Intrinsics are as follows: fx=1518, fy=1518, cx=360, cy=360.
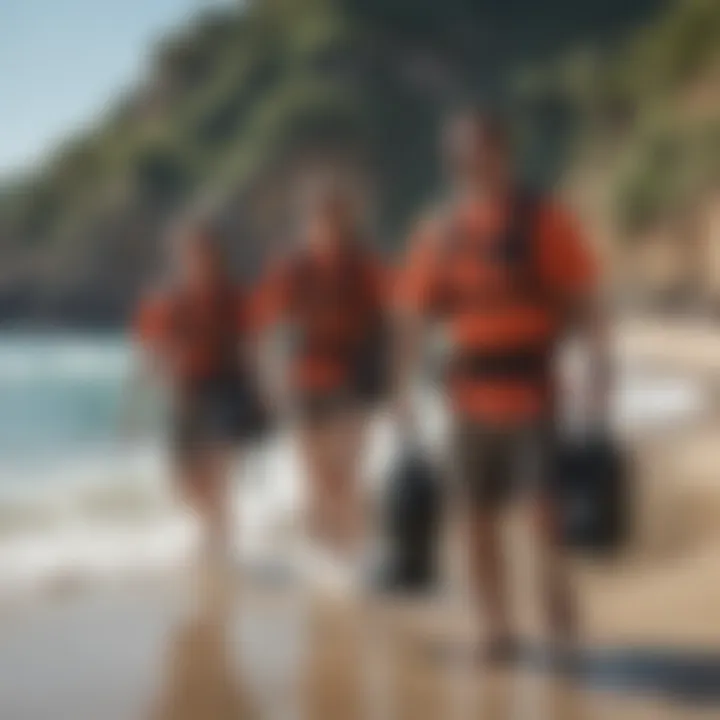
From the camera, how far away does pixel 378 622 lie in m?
1.52

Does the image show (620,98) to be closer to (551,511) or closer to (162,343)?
(551,511)

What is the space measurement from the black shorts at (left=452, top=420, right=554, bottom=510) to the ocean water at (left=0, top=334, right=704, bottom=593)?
81mm

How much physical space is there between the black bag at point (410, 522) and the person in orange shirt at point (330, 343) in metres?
0.04

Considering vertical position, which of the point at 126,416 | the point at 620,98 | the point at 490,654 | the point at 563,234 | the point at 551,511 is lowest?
the point at 490,654

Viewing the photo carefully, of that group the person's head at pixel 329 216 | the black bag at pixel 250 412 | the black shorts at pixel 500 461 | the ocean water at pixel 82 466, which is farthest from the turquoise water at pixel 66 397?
the black shorts at pixel 500 461

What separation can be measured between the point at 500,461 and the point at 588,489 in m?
0.09

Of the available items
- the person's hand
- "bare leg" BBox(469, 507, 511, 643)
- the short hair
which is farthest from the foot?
the short hair

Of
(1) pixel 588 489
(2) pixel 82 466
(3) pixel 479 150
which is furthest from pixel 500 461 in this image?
(2) pixel 82 466

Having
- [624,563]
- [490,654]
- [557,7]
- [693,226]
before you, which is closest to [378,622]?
[490,654]

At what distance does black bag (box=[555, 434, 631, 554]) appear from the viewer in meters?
1.51

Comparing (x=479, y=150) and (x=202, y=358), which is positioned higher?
(x=479, y=150)

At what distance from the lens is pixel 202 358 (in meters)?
1.52

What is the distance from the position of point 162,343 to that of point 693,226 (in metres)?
0.55

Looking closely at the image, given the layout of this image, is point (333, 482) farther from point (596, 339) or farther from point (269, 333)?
point (596, 339)
